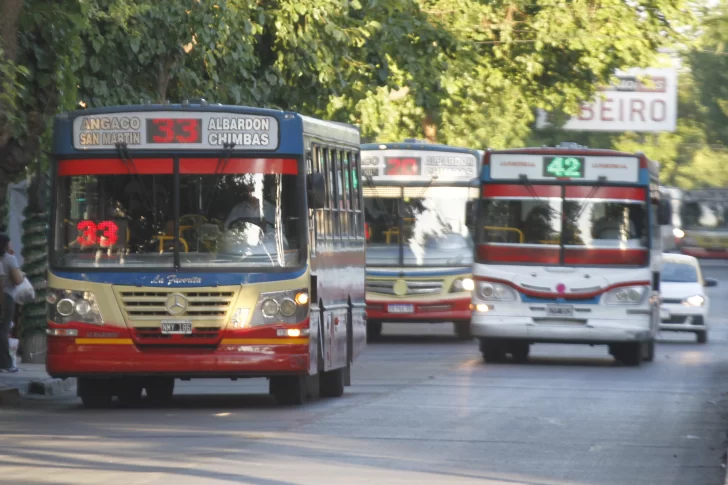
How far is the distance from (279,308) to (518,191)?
872 cm

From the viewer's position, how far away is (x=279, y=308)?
15.6 m

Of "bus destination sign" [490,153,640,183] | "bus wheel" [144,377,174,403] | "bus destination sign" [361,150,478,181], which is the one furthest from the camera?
"bus destination sign" [361,150,478,181]

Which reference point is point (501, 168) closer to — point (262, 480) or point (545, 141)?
point (262, 480)

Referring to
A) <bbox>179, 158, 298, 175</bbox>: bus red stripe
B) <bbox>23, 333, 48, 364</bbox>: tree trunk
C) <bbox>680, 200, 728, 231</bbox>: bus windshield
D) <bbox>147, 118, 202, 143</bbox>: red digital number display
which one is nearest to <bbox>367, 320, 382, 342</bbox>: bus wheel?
<bbox>23, 333, 48, 364</bbox>: tree trunk

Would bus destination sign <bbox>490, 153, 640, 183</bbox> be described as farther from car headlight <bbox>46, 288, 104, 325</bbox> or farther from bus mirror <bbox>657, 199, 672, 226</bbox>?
car headlight <bbox>46, 288, 104, 325</bbox>

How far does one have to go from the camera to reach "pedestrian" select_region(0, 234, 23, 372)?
20062 millimetres

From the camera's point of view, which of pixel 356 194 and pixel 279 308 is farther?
pixel 356 194

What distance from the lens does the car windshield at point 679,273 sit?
107 ft

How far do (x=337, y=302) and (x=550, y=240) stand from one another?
6813 mm

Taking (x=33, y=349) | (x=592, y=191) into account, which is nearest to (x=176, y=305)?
(x=33, y=349)

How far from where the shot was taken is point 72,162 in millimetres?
15844

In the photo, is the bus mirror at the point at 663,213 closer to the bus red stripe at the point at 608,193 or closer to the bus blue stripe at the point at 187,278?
the bus red stripe at the point at 608,193

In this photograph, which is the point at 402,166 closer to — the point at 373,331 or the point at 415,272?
the point at 415,272

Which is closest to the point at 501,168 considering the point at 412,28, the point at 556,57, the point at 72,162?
the point at 412,28
